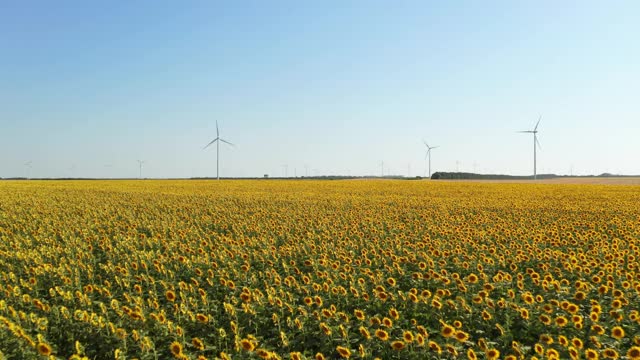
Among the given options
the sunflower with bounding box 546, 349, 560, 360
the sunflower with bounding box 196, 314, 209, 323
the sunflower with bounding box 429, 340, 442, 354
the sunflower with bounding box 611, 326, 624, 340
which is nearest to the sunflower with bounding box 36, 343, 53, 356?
the sunflower with bounding box 196, 314, 209, 323

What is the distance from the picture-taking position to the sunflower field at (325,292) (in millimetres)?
5844

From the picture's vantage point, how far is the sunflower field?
19.2 ft

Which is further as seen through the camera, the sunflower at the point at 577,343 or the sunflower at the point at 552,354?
the sunflower at the point at 577,343

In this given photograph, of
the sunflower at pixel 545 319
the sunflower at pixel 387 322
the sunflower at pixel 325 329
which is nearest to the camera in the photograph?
the sunflower at pixel 325 329

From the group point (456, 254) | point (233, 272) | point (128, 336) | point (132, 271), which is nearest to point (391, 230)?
point (456, 254)

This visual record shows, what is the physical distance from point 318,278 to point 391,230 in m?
5.97

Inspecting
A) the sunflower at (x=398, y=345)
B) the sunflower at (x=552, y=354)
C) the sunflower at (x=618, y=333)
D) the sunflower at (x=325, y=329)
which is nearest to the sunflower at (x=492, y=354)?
the sunflower at (x=552, y=354)

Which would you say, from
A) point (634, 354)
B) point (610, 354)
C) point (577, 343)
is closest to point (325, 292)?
point (577, 343)

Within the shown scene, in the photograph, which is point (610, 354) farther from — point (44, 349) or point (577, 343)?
point (44, 349)

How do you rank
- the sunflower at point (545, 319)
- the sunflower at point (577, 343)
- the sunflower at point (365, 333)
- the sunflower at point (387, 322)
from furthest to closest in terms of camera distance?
1. the sunflower at point (545, 319)
2. the sunflower at point (387, 322)
3. the sunflower at point (365, 333)
4. the sunflower at point (577, 343)

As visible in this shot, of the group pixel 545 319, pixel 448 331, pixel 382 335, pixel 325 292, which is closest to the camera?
pixel 382 335

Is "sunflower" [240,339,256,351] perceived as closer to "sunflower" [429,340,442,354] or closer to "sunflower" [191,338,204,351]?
"sunflower" [191,338,204,351]

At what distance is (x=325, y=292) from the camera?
787cm

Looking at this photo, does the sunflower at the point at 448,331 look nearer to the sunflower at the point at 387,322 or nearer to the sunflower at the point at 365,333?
the sunflower at the point at 387,322
